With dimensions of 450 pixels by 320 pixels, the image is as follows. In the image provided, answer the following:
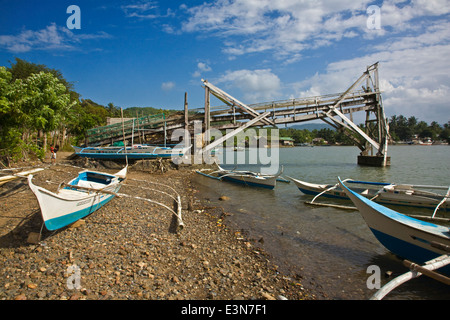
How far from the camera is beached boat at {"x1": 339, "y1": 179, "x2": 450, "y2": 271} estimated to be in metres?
5.80

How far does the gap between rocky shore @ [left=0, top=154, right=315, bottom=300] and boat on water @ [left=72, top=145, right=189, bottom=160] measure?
14.4 metres

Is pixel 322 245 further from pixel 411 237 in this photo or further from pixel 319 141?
pixel 319 141

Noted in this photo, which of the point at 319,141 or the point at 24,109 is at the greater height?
the point at 319,141

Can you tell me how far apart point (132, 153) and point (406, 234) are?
2239cm

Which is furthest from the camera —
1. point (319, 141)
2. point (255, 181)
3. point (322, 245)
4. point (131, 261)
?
point (319, 141)

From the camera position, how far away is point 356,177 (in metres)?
22.7

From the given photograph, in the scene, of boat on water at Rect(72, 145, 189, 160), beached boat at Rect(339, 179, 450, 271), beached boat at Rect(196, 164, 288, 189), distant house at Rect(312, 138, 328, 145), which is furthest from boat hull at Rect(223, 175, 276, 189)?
distant house at Rect(312, 138, 328, 145)

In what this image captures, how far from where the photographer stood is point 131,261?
601 cm

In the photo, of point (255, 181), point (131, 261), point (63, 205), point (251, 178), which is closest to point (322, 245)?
point (131, 261)

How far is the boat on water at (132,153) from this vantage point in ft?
78.3
